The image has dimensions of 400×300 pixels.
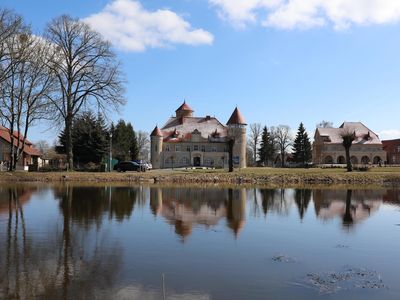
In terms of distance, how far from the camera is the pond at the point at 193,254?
9078 mm

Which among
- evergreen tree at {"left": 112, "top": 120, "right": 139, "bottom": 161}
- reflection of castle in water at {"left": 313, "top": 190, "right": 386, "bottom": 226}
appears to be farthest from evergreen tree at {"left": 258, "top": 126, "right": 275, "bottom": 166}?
reflection of castle in water at {"left": 313, "top": 190, "right": 386, "bottom": 226}

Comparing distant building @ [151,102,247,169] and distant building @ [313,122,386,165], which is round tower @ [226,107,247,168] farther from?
distant building @ [313,122,386,165]

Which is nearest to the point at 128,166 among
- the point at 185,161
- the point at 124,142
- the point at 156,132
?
the point at 124,142

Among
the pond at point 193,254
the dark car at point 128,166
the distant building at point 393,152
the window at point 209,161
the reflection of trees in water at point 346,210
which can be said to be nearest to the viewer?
the pond at point 193,254

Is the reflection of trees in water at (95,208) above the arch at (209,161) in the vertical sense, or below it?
below

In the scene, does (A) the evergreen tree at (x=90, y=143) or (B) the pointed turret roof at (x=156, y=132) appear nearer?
(A) the evergreen tree at (x=90, y=143)

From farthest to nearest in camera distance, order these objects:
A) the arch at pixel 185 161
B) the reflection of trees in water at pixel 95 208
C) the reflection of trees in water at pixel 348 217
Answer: the arch at pixel 185 161, the reflection of trees in water at pixel 348 217, the reflection of trees in water at pixel 95 208

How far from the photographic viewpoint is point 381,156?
3952 inches

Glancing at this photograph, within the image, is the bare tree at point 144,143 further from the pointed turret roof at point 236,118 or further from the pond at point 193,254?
the pond at point 193,254

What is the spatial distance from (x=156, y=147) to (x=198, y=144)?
818cm

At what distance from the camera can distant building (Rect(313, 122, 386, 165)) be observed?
100 meters

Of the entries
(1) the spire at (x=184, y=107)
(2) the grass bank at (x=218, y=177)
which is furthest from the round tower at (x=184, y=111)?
(2) the grass bank at (x=218, y=177)

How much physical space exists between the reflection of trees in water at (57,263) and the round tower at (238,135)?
6861cm

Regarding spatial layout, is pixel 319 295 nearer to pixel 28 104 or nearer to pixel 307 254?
pixel 307 254
